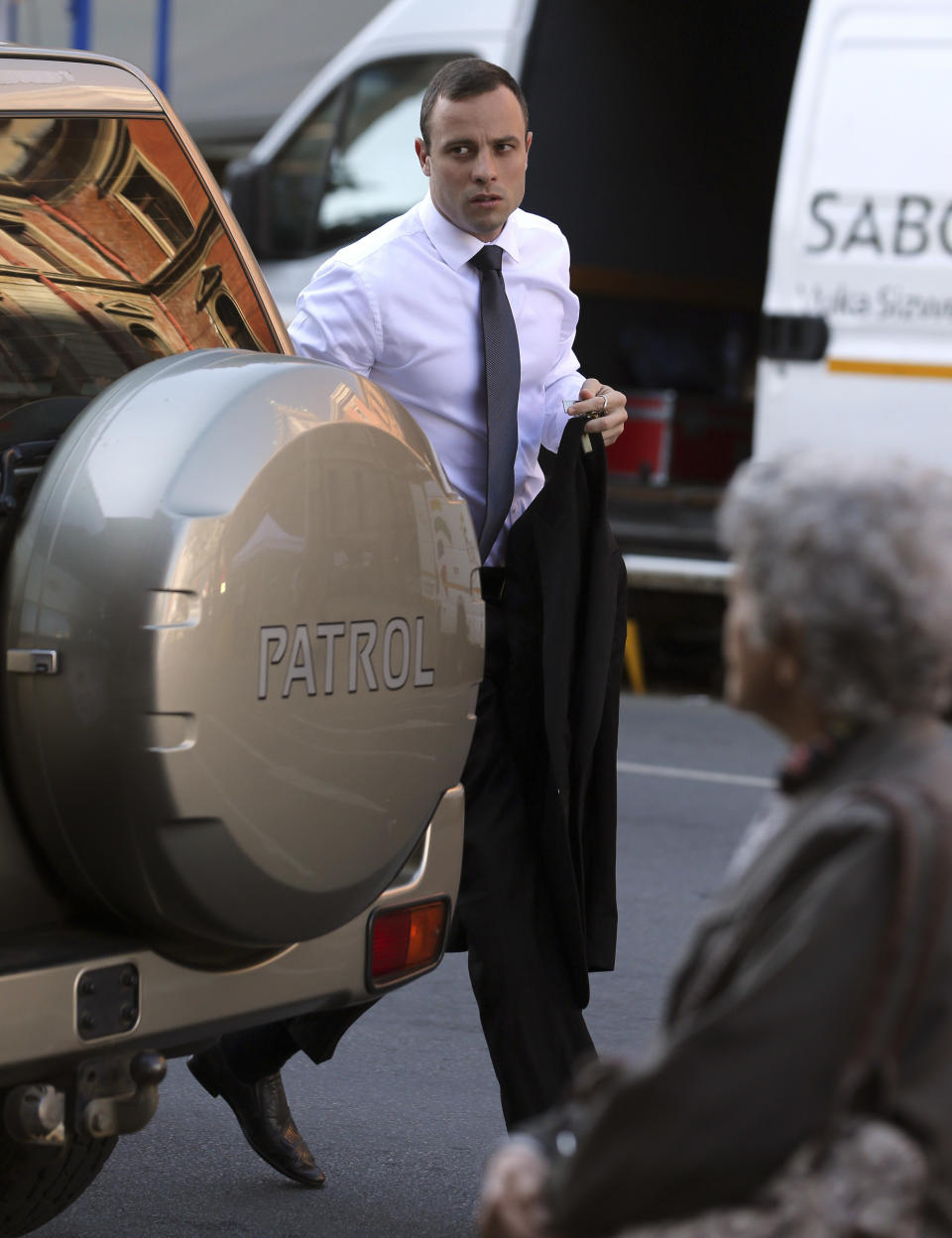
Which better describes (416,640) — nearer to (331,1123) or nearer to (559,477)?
(559,477)

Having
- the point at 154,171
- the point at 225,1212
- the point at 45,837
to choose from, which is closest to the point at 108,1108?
the point at 45,837

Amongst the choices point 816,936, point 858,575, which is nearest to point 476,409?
point 858,575

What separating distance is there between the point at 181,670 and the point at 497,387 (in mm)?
1145

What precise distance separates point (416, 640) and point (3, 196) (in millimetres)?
829

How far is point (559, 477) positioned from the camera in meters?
3.30

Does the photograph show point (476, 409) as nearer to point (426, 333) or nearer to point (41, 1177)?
point (426, 333)

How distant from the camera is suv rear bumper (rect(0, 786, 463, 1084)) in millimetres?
2408

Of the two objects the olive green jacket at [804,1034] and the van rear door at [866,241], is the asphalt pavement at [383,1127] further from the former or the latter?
the van rear door at [866,241]

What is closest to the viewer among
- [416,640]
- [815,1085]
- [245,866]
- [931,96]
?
[815,1085]

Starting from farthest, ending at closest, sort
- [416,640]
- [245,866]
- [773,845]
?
[416,640] < [245,866] < [773,845]

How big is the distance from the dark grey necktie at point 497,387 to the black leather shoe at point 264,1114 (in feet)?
3.23

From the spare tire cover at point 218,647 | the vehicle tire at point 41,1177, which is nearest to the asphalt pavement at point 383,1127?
the vehicle tire at point 41,1177

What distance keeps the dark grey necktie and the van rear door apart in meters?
4.29

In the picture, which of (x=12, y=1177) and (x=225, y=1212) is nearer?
(x=12, y=1177)
